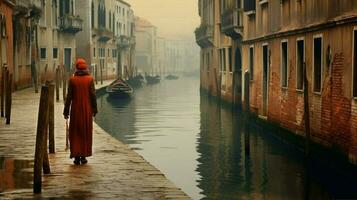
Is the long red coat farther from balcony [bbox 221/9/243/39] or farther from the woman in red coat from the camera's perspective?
balcony [bbox 221/9/243/39]

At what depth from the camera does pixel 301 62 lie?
1603 centimetres

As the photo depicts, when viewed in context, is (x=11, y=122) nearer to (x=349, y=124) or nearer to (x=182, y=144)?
(x=182, y=144)

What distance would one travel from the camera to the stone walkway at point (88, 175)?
283 inches

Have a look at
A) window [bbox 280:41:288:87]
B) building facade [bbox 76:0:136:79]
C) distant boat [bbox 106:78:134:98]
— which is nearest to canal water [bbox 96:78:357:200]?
window [bbox 280:41:288:87]

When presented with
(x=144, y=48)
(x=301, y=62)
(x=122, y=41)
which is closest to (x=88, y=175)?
(x=301, y=62)

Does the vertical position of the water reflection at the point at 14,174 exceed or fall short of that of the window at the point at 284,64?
it falls short

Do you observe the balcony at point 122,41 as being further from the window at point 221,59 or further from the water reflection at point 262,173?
the water reflection at point 262,173

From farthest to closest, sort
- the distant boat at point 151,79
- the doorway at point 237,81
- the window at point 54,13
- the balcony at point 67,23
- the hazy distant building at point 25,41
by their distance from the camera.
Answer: the distant boat at point 151,79
the balcony at point 67,23
the window at point 54,13
the hazy distant building at point 25,41
the doorway at point 237,81

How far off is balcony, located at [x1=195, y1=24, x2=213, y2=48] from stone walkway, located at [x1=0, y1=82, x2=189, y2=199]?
77.6 feet

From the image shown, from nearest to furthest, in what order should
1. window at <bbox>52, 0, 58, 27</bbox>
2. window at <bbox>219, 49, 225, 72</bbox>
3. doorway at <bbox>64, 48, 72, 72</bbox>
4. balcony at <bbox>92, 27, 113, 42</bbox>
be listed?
1. window at <bbox>219, 49, 225, 72</bbox>
2. window at <bbox>52, 0, 58, 27</bbox>
3. doorway at <bbox>64, 48, 72, 72</bbox>
4. balcony at <bbox>92, 27, 113, 42</bbox>

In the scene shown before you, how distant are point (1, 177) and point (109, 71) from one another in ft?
172

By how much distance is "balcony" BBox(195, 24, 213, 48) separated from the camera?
35562mm

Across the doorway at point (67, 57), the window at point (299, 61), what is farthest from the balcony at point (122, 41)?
the window at point (299, 61)

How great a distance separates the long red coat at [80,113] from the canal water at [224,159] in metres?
2.36
